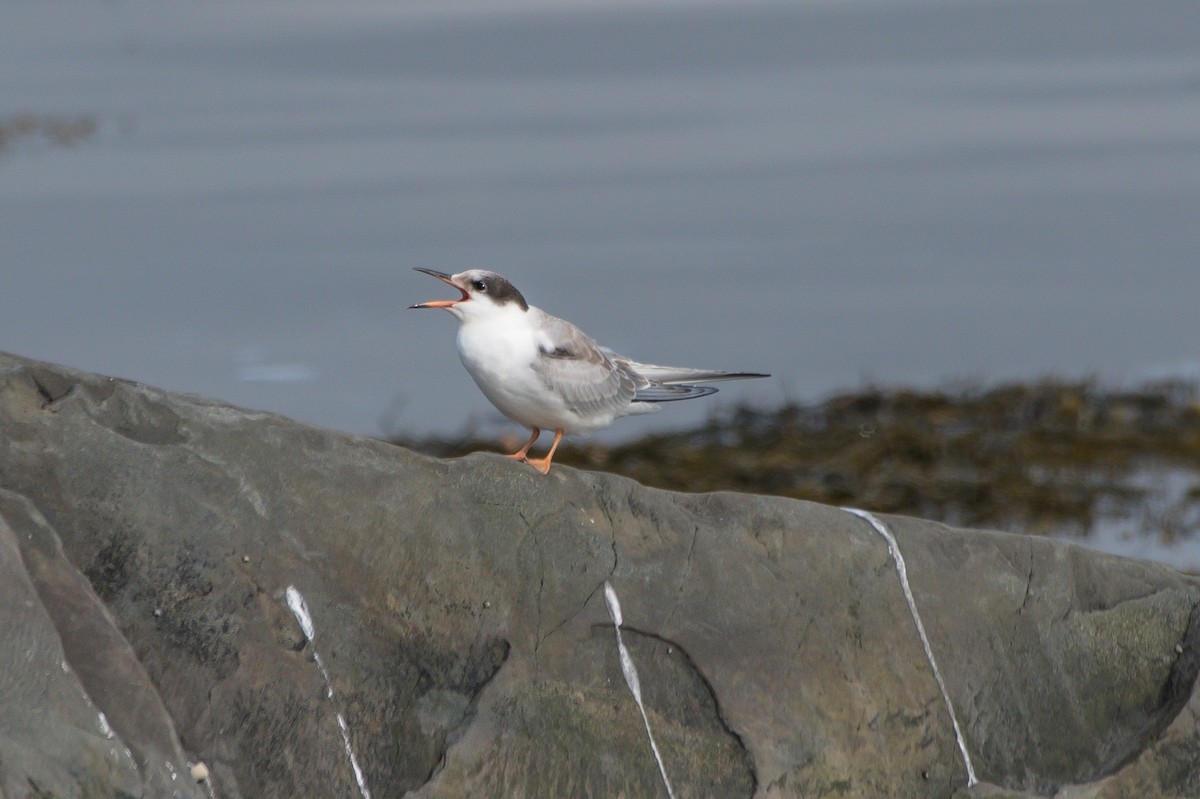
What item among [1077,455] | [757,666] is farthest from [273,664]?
[1077,455]

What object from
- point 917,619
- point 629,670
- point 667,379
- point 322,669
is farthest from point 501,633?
point 667,379

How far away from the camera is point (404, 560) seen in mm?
5012

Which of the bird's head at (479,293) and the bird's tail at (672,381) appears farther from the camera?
the bird's tail at (672,381)

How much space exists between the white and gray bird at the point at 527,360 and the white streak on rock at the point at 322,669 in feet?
3.26

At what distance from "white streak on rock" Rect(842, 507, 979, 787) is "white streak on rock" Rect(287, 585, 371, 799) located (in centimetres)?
181

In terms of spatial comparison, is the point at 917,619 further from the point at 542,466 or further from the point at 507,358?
the point at 507,358

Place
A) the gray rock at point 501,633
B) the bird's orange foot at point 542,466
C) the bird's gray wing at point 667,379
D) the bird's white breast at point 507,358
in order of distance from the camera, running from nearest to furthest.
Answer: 1. the gray rock at point 501,633
2. the bird's orange foot at point 542,466
3. the bird's white breast at point 507,358
4. the bird's gray wing at point 667,379

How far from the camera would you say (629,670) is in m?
5.12

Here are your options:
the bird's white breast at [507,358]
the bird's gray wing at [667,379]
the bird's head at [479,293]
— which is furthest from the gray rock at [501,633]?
the bird's gray wing at [667,379]

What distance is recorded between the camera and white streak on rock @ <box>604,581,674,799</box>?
16.7ft

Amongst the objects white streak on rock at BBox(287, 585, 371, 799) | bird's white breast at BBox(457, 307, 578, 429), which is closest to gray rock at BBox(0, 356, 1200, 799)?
white streak on rock at BBox(287, 585, 371, 799)

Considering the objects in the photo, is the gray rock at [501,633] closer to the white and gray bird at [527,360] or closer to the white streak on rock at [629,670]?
the white streak on rock at [629,670]

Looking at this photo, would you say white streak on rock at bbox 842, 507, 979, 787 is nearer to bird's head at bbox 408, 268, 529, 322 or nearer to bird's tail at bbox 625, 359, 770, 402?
bird's tail at bbox 625, 359, 770, 402

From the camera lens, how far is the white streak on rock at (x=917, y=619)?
17.6 feet
